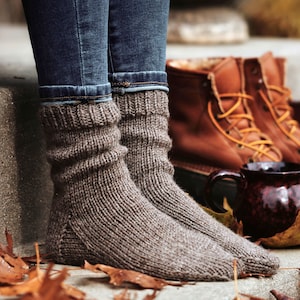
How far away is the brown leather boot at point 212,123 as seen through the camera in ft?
4.76

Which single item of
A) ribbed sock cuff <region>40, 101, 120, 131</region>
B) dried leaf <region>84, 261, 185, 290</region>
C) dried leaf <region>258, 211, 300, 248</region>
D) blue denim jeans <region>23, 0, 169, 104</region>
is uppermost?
blue denim jeans <region>23, 0, 169, 104</region>

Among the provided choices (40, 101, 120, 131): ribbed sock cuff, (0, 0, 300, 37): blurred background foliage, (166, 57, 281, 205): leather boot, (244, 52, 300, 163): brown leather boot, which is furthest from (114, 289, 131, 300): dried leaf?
(0, 0, 300, 37): blurred background foliage

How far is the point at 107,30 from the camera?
107cm

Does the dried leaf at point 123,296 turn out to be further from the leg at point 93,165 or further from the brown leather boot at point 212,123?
the brown leather boot at point 212,123

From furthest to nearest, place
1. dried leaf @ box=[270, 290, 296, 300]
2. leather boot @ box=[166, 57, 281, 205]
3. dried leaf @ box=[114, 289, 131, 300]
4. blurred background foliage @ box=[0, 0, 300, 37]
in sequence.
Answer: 1. blurred background foliage @ box=[0, 0, 300, 37]
2. leather boot @ box=[166, 57, 281, 205]
3. dried leaf @ box=[270, 290, 296, 300]
4. dried leaf @ box=[114, 289, 131, 300]

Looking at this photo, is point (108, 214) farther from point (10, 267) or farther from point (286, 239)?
point (286, 239)

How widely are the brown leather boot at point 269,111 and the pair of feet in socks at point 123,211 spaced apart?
0.49 m

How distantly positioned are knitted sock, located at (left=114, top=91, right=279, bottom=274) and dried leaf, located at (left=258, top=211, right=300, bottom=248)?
0.15 meters

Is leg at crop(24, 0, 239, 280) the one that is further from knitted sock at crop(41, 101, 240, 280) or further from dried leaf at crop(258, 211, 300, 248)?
dried leaf at crop(258, 211, 300, 248)

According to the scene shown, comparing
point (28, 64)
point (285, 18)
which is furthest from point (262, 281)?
point (285, 18)

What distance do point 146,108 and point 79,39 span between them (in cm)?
18

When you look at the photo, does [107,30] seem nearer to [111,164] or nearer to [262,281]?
[111,164]

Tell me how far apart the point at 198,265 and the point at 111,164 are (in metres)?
0.20

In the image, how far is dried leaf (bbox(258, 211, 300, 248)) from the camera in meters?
1.21
